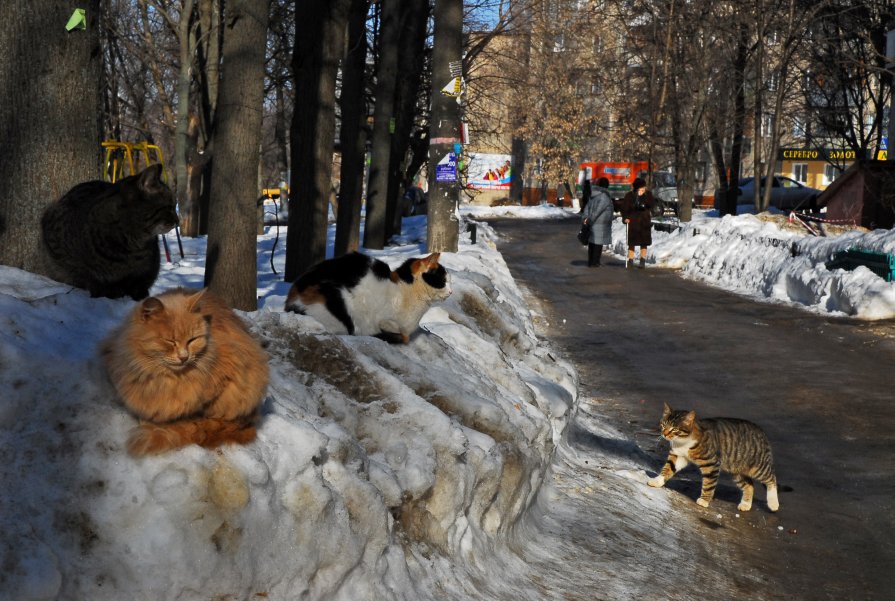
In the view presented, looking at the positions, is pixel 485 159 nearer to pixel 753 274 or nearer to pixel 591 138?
pixel 591 138

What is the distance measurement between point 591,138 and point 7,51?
223 ft

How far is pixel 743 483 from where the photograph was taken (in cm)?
884

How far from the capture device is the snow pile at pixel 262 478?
3.45 m

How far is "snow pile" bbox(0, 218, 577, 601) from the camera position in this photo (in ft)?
11.3

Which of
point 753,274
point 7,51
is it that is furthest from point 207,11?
point 7,51

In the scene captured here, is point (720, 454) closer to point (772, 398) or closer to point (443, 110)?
point (772, 398)

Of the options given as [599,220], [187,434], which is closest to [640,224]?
[599,220]

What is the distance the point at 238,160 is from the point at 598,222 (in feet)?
59.2

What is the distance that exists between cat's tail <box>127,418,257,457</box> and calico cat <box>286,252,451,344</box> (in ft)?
10.8

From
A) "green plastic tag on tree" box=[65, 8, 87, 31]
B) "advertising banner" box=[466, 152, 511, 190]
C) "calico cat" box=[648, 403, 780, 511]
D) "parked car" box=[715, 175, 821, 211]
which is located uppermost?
"advertising banner" box=[466, 152, 511, 190]

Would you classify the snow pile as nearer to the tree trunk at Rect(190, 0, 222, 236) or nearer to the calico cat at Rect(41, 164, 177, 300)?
the calico cat at Rect(41, 164, 177, 300)

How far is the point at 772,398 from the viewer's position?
1202cm

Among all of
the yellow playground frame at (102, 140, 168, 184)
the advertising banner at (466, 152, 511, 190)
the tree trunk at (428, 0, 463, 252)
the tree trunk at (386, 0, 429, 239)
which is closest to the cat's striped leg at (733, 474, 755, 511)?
the tree trunk at (428, 0, 463, 252)

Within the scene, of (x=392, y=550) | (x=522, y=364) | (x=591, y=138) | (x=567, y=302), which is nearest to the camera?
(x=392, y=550)
